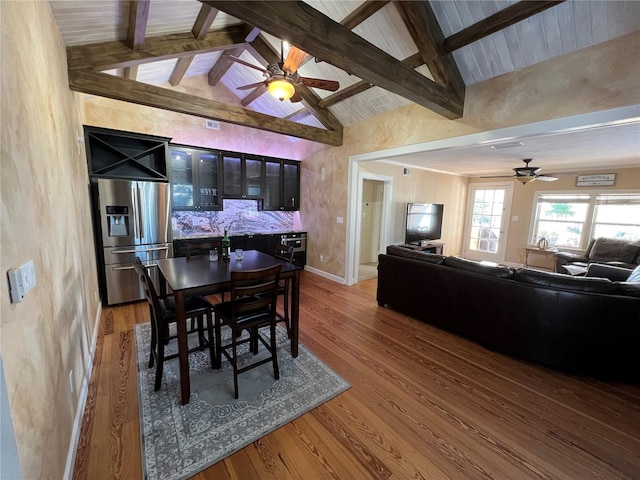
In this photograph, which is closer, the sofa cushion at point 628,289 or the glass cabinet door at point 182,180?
the sofa cushion at point 628,289

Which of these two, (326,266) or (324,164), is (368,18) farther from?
(326,266)

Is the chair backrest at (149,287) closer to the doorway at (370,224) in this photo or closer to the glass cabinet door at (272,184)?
the glass cabinet door at (272,184)

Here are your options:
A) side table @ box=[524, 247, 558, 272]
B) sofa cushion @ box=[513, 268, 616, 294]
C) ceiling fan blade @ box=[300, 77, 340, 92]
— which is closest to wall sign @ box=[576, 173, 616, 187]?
side table @ box=[524, 247, 558, 272]

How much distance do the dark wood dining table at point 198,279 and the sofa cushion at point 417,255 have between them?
1.66 metres

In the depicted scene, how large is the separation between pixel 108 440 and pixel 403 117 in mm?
4240

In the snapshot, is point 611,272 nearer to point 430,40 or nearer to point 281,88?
point 430,40

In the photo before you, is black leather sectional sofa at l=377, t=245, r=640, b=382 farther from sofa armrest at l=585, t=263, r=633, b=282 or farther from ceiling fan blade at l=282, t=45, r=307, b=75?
ceiling fan blade at l=282, t=45, r=307, b=75

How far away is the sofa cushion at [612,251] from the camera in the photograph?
476cm

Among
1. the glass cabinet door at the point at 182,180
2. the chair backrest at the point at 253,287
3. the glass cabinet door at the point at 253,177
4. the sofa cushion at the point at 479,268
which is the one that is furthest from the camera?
the glass cabinet door at the point at 253,177

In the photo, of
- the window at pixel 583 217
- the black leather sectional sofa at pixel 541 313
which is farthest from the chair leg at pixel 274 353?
the window at pixel 583 217

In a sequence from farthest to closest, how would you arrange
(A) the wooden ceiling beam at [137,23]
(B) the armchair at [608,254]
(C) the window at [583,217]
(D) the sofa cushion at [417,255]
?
(C) the window at [583,217] < (B) the armchair at [608,254] < (D) the sofa cushion at [417,255] < (A) the wooden ceiling beam at [137,23]

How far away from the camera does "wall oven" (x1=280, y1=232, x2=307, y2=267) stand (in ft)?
17.5

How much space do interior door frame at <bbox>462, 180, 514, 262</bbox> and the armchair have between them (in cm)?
154

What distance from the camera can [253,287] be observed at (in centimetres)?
194
